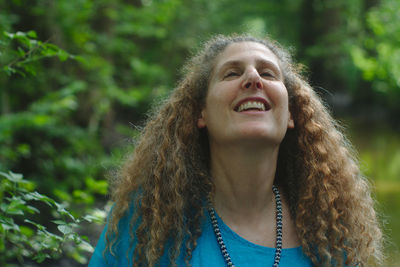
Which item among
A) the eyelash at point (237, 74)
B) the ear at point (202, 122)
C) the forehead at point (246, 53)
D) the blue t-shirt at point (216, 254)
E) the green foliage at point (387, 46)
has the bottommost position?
the blue t-shirt at point (216, 254)

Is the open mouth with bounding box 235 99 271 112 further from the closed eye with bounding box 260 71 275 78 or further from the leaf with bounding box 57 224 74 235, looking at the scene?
the leaf with bounding box 57 224 74 235

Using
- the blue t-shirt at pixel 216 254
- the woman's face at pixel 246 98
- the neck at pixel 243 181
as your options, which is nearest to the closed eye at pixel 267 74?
the woman's face at pixel 246 98

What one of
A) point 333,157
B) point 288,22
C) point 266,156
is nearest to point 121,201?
point 266,156

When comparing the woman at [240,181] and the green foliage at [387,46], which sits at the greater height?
the green foliage at [387,46]

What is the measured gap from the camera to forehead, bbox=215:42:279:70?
2041 mm

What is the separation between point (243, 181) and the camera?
6.43 ft

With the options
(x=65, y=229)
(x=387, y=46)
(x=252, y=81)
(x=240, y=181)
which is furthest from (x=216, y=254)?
(x=387, y=46)

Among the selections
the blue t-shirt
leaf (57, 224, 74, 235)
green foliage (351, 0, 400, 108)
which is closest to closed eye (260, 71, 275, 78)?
the blue t-shirt

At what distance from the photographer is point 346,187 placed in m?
2.12

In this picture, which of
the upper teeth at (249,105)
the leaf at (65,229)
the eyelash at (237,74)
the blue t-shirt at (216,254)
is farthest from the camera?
the eyelash at (237,74)

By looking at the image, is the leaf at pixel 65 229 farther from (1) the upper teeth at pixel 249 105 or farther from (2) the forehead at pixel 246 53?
(2) the forehead at pixel 246 53

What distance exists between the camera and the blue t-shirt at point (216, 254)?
5.78 feet

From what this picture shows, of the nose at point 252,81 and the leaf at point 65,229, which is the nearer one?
the leaf at point 65,229

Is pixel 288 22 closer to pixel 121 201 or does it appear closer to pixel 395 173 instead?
pixel 395 173
